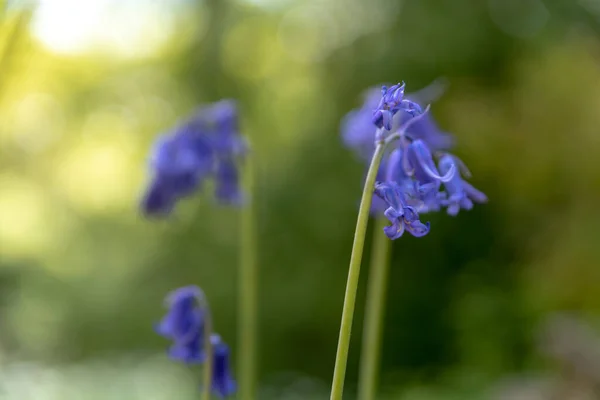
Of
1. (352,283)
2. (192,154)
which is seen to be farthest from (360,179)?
(352,283)

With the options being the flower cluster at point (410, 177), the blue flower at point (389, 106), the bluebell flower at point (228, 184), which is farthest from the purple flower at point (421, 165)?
the bluebell flower at point (228, 184)

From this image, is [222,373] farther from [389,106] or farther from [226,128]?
[389,106]

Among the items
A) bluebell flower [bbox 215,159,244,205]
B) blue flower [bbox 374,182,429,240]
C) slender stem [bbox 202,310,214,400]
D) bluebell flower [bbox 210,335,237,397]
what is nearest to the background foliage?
bluebell flower [bbox 215,159,244,205]

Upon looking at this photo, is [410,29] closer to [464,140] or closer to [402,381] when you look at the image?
[464,140]

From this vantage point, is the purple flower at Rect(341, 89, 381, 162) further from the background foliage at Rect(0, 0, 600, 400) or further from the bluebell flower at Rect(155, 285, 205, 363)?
the background foliage at Rect(0, 0, 600, 400)

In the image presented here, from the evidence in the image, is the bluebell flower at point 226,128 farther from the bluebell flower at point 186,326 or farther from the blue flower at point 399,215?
the blue flower at point 399,215

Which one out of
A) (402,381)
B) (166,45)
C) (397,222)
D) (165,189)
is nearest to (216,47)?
(166,45)

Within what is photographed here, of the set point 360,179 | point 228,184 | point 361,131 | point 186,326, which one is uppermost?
point 360,179
